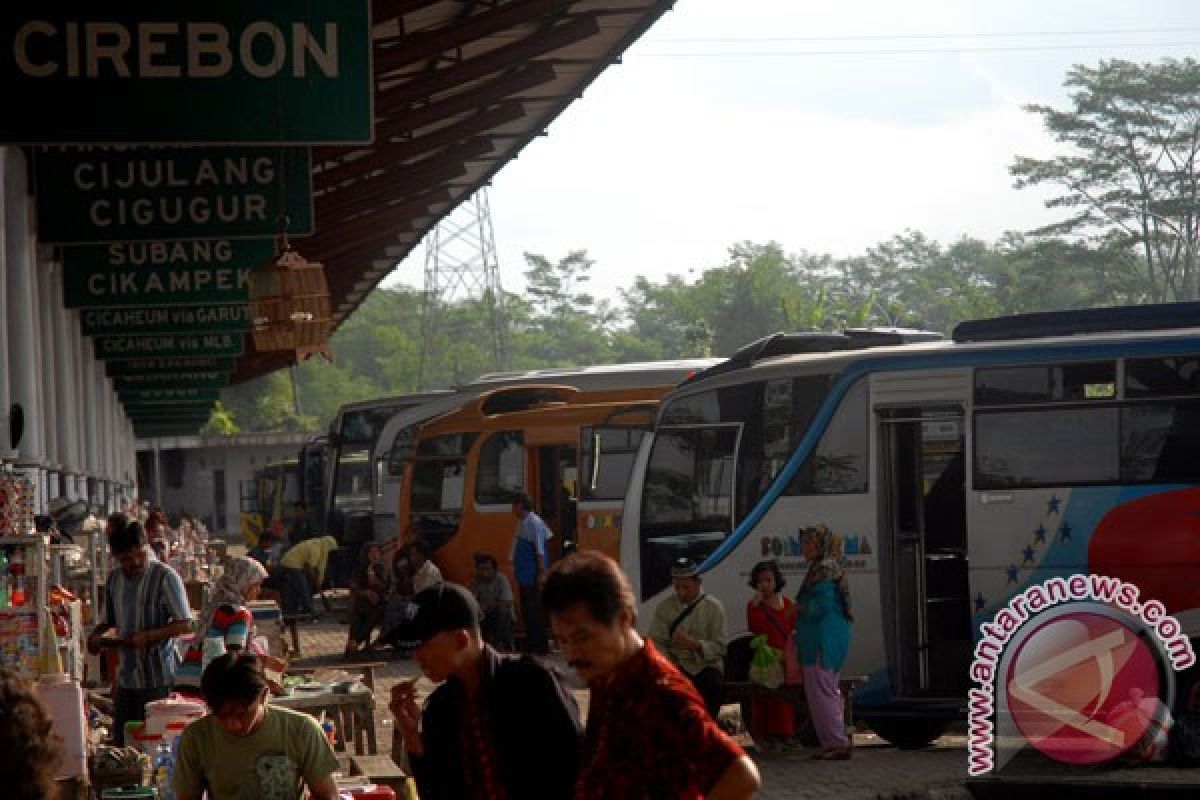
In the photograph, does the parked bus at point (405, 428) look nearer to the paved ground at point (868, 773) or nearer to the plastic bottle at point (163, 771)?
the paved ground at point (868, 773)

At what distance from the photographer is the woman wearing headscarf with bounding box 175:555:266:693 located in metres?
11.1

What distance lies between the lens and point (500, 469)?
27766 mm

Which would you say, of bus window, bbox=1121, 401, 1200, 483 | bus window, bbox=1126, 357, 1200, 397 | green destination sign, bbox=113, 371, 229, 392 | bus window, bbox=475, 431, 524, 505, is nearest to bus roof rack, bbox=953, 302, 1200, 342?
bus window, bbox=1126, 357, 1200, 397

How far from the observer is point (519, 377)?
33094 millimetres

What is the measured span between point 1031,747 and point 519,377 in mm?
18828

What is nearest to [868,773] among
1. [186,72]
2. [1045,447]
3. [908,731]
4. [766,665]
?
[766,665]

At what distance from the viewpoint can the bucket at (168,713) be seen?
34.2ft

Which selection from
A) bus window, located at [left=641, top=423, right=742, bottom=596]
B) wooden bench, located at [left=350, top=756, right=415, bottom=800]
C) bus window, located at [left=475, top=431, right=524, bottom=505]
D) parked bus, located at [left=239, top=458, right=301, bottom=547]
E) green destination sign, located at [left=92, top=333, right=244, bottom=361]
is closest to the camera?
wooden bench, located at [left=350, top=756, right=415, bottom=800]

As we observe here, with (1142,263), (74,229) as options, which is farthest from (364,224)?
(1142,263)

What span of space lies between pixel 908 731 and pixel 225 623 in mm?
6357

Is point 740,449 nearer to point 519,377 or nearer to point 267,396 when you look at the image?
point 519,377

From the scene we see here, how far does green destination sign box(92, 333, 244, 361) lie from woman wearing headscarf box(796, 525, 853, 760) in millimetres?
10782

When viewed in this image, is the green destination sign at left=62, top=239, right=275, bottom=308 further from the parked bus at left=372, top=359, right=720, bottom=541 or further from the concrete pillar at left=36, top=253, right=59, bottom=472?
the parked bus at left=372, top=359, right=720, bottom=541

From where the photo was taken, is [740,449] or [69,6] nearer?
[69,6]
